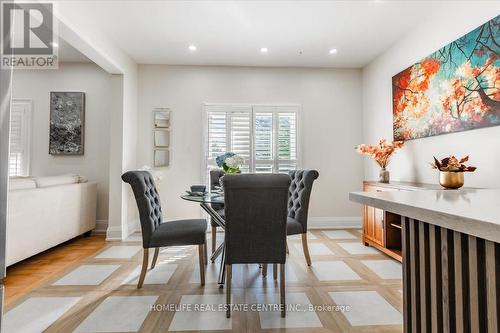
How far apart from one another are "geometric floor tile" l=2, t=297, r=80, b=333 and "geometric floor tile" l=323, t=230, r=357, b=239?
3.25 metres

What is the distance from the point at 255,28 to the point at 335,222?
3.29m

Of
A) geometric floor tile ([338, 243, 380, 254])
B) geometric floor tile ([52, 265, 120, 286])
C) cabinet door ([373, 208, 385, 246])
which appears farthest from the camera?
geometric floor tile ([338, 243, 380, 254])

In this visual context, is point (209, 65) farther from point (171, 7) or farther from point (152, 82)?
point (171, 7)

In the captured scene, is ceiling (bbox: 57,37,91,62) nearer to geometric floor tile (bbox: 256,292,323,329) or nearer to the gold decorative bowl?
geometric floor tile (bbox: 256,292,323,329)

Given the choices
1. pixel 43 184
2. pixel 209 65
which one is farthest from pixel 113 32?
pixel 43 184

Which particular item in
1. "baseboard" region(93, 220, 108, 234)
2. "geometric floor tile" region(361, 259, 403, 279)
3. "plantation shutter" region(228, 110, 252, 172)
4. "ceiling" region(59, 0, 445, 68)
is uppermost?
"ceiling" region(59, 0, 445, 68)

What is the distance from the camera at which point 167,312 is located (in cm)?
189

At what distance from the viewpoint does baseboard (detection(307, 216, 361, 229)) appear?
4.45 meters

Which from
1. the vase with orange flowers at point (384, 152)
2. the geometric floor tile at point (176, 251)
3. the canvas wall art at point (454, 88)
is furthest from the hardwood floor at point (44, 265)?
the canvas wall art at point (454, 88)

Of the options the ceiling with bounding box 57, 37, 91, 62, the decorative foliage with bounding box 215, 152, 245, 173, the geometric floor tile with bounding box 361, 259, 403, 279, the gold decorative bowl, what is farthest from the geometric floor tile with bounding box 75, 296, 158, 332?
the ceiling with bounding box 57, 37, 91, 62

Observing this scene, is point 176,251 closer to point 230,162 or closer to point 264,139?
point 230,162

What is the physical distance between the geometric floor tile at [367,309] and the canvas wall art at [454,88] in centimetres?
176

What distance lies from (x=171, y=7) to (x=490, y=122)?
10.8ft

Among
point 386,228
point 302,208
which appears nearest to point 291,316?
point 302,208
